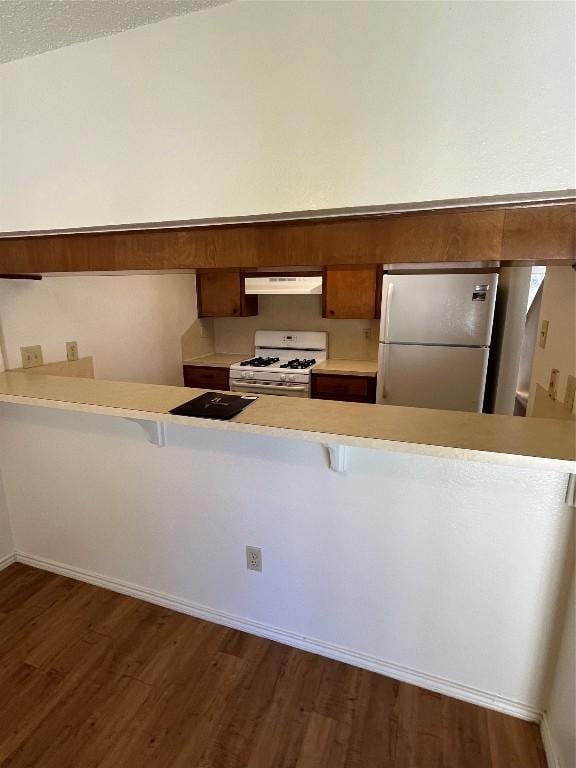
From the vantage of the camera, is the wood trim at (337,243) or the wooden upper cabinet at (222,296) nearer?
the wood trim at (337,243)

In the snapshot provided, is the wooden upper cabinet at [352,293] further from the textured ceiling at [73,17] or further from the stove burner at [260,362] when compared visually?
the textured ceiling at [73,17]

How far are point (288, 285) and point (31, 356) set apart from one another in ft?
6.99

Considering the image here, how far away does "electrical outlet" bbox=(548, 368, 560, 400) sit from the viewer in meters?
1.55

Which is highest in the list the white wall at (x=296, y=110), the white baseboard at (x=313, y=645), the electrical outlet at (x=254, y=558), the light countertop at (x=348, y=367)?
the white wall at (x=296, y=110)

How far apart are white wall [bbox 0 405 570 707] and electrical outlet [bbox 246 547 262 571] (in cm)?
3

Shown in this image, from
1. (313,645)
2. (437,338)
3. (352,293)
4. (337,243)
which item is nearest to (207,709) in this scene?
(313,645)

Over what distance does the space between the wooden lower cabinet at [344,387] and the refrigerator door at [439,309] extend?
1.60ft

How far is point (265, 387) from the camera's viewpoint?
11.4ft

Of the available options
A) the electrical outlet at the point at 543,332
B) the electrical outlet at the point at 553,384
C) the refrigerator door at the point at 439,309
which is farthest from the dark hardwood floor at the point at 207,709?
the refrigerator door at the point at 439,309

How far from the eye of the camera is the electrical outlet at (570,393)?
4.50ft

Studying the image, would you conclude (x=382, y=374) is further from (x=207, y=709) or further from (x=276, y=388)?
(x=207, y=709)

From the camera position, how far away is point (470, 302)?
269cm

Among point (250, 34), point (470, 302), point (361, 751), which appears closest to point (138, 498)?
point (361, 751)

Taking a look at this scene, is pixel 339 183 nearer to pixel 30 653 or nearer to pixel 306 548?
pixel 306 548
